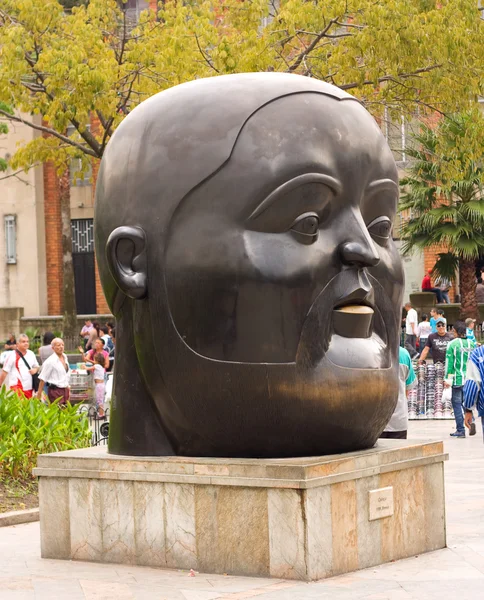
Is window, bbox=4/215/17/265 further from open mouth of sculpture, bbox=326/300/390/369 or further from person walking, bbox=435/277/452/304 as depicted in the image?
open mouth of sculpture, bbox=326/300/390/369

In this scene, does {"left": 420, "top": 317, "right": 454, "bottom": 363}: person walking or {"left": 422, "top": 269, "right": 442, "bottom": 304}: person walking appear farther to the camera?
{"left": 422, "top": 269, "right": 442, "bottom": 304}: person walking

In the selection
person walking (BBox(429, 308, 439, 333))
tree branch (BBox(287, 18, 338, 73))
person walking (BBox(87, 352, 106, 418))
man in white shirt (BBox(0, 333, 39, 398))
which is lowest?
person walking (BBox(87, 352, 106, 418))

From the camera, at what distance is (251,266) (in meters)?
7.93

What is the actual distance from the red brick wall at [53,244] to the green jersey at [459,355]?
75.2ft

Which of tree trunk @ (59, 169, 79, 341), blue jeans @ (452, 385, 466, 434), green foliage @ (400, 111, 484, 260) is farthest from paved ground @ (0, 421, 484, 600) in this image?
tree trunk @ (59, 169, 79, 341)

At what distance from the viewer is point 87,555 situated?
28.5ft

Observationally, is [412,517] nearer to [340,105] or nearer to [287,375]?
[287,375]

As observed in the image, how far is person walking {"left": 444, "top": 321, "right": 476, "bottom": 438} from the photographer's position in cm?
1792

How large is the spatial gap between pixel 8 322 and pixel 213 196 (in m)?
27.8

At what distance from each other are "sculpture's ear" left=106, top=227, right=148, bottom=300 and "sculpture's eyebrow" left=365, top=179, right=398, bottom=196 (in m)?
1.63

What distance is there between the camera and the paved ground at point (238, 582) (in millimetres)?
7316

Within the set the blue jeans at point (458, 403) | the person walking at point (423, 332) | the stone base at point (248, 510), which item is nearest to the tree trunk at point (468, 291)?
the person walking at point (423, 332)

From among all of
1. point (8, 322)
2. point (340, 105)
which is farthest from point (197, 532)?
point (8, 322)

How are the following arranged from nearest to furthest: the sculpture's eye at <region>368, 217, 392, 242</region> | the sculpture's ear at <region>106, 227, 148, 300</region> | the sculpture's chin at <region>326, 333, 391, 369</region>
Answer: the sculpture's chin at <region>326, 333, 391, 369</region>, the sculpture's ear at <region>106, 227, 148, 300</region>, the sculpture's eye at <region>368, 217, 392, 242</region>
